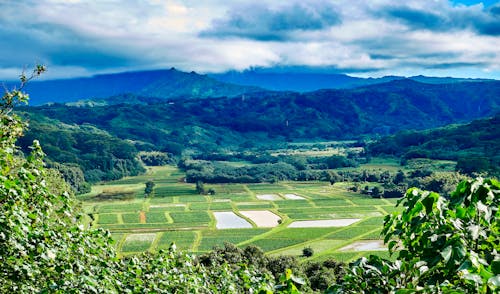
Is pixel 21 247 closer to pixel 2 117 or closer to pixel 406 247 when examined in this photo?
pixel 2 117

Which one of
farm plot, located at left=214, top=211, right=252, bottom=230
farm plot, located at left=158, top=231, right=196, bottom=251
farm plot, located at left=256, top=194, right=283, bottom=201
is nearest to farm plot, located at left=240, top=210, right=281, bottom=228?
farm plot, located at left=214, top=211, right=252, bottom=230

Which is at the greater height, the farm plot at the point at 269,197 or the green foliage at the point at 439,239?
the green foliage at the point at 439,239

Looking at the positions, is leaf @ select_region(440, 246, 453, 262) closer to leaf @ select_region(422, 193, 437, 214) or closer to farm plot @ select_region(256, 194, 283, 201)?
leaf @ select_region(422, 193, 437, 214)

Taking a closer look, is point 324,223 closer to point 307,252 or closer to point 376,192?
point 307,252

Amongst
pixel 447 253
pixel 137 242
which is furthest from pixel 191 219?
pixel 447 253

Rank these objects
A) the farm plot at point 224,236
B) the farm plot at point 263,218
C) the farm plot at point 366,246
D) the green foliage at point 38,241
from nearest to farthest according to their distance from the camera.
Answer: the green foliage at point 38,241
the farm plot at point 366,246
the farm plot at point 224,236
the farm plot at point 263,218

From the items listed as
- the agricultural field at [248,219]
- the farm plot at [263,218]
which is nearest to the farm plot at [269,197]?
the agricultural field at [248,219]

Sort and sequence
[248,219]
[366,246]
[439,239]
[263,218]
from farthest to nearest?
[263,218], [248,219], [366,246], [439,239]

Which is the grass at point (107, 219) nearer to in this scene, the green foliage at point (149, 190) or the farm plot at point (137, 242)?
the farm plot at point (137, 242)
